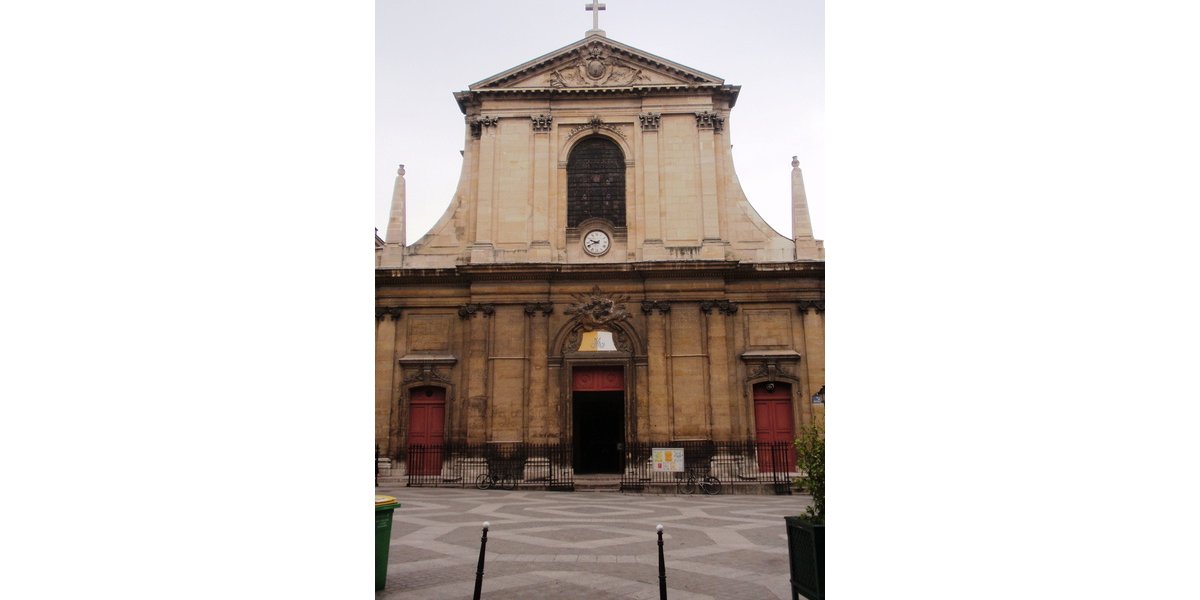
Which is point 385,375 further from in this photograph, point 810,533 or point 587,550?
point 810,533

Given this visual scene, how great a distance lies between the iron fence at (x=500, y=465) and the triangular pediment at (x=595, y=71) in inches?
486

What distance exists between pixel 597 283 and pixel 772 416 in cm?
696

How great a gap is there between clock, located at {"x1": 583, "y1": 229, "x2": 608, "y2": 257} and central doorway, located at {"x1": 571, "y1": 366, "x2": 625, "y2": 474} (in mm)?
3944

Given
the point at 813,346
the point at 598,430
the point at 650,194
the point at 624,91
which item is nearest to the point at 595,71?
the point at 624,91

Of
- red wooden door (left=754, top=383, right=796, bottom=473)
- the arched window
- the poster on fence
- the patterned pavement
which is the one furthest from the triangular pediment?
the patterned pavement

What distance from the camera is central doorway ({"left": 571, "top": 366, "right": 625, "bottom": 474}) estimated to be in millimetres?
21750

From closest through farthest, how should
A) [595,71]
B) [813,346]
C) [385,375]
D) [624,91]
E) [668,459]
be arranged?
[668,459], [813,346], [385,375], [624,91], [595,71]

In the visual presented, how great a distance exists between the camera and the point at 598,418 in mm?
22672

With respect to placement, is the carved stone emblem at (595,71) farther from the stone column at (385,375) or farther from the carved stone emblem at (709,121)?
the stone column at (385,375)

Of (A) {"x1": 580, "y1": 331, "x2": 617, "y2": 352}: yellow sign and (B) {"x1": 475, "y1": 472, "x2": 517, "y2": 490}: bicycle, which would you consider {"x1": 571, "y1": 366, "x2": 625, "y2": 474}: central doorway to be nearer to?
(A) {"x1": 580, "y1": 331, "x2": 617, "y2": 352}: yellow sign

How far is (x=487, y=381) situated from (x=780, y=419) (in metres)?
9.28

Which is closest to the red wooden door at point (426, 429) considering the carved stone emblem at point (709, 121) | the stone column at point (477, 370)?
the stone column at point (477, 370)
